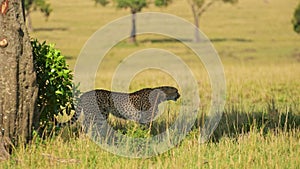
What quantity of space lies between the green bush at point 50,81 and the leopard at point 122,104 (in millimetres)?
450

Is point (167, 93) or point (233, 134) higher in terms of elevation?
point (167, 93)

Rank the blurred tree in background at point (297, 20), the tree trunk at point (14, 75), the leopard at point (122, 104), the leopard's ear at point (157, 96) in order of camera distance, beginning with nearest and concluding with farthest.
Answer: the tree trunk at point (14, 75) < the leopard at point (122, 104) < the leopard's ear at point (157, 96) < the blurred tree in background at point (297, 20)

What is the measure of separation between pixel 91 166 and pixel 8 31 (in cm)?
182

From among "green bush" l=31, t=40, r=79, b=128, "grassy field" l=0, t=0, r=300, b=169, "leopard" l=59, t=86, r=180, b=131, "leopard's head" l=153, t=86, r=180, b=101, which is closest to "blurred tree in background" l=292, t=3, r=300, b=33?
"grassy field" l=0, t=0, r=300, b=169

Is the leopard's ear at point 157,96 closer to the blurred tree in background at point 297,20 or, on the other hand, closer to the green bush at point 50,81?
the green bush at point 50,81

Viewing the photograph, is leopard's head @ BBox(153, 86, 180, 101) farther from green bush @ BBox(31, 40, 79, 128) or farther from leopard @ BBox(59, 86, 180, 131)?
green bush @ BBox(31, 40, 79, 128)

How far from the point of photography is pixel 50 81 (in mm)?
8352

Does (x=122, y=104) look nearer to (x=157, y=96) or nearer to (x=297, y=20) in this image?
(x=157, y=96)

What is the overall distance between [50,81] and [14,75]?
1.01m

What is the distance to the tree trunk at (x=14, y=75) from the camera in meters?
7.34

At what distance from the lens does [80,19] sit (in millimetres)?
71750

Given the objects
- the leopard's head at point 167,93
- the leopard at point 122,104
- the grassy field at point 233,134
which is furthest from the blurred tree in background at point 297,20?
the leopard at point 122,104

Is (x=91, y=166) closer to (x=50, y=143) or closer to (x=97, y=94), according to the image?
(x=50, y=143)

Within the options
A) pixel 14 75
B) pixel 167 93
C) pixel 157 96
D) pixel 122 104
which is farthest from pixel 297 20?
pixel 14 75
